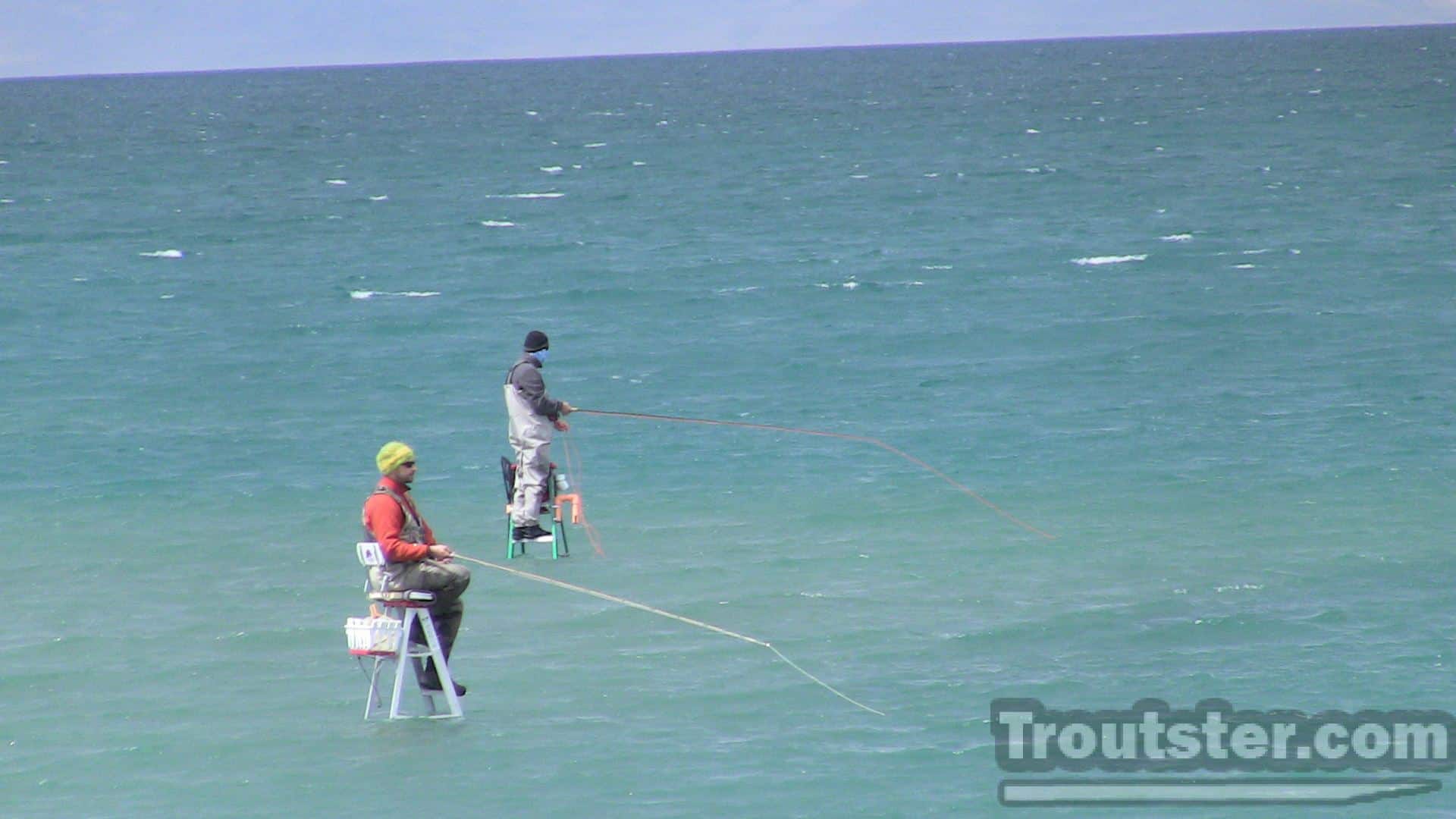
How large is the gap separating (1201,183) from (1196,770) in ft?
177

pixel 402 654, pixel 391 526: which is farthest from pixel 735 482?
pixel 391 526

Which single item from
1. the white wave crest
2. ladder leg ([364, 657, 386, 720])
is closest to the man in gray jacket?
ladder leg ([364, 657, 386, 720])

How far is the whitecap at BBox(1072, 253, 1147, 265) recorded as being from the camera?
43.6 metres

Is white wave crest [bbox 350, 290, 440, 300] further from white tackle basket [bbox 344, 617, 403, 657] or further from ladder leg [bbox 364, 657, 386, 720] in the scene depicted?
white tackle basket [bbox 344, 617, 403, 657]

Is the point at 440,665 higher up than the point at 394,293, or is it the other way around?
the point at 394,293

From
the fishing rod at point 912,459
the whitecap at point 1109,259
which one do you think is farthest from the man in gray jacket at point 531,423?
the whitecap at point 1109,259

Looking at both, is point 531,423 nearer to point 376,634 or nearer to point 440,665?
point 440,665

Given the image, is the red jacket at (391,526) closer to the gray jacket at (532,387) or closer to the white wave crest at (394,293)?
the gray jacket at (532,387)

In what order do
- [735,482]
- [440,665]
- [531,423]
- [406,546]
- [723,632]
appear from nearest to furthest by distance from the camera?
[406,546] → [440,665] → [723,632] → [531,423] → [735,482]

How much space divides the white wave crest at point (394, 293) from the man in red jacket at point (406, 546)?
29.9m

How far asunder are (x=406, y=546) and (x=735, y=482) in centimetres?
1083

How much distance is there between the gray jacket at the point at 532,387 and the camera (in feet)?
49.7

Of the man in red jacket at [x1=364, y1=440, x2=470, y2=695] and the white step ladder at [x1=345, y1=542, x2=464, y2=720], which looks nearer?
the man in red jacket at [x1=364, y1=440, x2=470, y2=695]

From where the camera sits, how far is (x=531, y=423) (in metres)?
15.4
